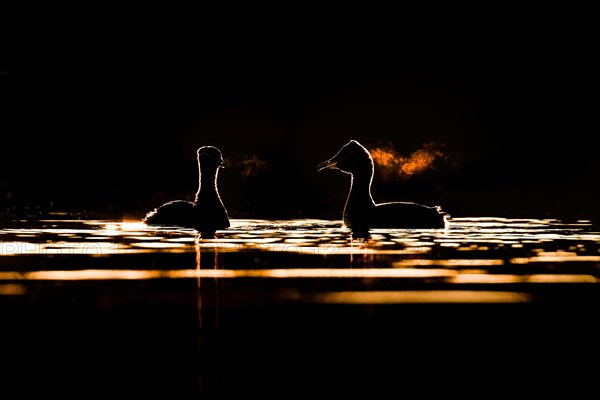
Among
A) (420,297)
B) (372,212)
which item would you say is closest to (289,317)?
(420,297)

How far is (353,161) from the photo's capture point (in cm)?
1627

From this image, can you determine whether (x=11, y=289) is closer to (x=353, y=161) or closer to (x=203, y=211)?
(x=203, y=211)

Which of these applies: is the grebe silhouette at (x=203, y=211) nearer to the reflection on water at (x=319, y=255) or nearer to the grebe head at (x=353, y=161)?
the reflection on water at (x=319, y=255)

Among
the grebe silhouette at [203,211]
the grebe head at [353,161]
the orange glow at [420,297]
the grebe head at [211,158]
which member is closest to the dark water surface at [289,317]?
the orange glow at [420,297]

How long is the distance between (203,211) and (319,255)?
5141 millimetres

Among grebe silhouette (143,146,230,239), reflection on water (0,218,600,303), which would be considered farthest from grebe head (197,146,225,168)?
reflection on water (0,218,600,303)

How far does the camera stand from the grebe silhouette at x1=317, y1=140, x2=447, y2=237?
49.7ft

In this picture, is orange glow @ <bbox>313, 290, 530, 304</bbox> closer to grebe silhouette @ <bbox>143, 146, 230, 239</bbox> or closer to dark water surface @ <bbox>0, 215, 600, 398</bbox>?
dark water surface @ <bbox>0, 215, 600, 398</bbox>

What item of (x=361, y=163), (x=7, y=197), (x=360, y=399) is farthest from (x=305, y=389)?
(x=7, y=197)

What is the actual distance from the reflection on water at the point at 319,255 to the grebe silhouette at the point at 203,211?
31 cm

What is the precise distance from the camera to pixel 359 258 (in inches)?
389

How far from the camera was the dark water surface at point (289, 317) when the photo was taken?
441 centimetres

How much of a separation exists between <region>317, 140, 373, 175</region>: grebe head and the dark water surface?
16.1 feet

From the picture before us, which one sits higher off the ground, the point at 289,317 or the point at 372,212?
the point at 372,212
